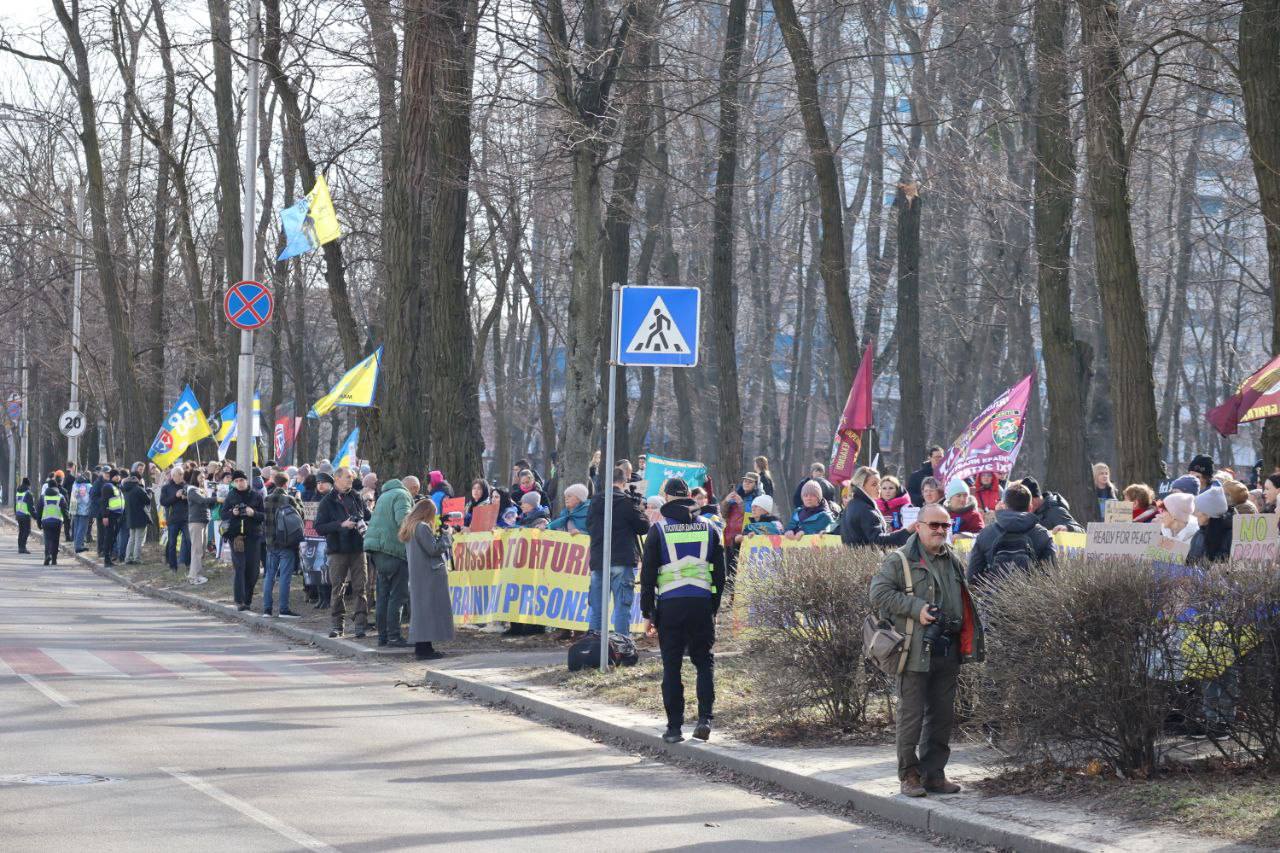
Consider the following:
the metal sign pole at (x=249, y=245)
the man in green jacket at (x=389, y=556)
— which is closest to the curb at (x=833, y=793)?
the man in green jacket at (x=389, y=556)

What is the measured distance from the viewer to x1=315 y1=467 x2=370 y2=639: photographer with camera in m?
19.9

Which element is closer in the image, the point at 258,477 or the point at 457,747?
the point at 457,747

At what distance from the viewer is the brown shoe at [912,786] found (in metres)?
9.80

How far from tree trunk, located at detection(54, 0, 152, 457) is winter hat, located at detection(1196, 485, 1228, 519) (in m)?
32.1

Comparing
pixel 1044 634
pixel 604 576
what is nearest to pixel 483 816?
pixel 1044 634

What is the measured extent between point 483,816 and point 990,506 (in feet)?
43.1

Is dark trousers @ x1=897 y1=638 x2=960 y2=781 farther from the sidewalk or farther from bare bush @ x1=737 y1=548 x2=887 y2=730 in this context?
bare bush @ x1=737 y1=548 x2=887 y2=730

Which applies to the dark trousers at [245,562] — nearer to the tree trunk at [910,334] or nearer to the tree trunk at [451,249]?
the tree trunk at [451,249]

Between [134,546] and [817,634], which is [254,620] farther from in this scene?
[134,546]

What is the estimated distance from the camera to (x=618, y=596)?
17.0m

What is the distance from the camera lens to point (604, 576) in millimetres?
15234

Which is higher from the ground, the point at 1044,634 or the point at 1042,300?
the point at 1042,300

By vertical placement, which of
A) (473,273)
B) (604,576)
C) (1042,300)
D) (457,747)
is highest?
(473,273)

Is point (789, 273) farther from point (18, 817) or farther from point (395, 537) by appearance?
point (18, 817)
